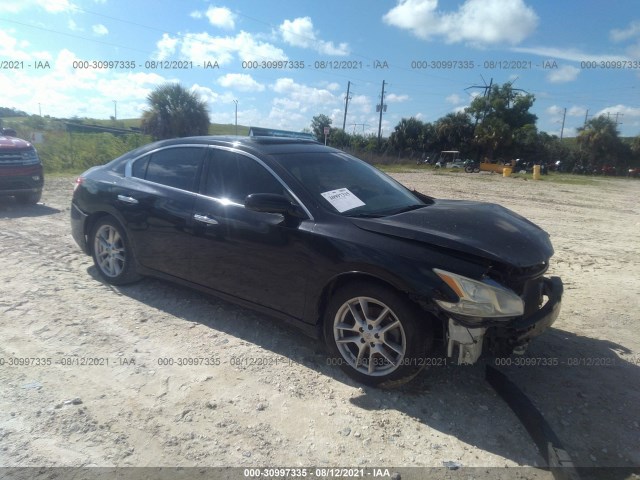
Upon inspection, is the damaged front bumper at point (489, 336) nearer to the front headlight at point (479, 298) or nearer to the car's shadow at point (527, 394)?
the front headlight at point (479, 298)

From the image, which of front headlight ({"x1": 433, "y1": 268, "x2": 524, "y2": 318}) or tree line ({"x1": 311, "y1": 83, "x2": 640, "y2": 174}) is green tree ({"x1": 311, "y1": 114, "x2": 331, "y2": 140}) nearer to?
tree line ({"x1": 311, "y1": 83, "x2": 640, "y2": 174})

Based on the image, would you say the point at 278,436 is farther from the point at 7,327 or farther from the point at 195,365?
the point at 7,327

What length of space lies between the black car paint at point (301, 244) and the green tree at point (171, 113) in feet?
93.8

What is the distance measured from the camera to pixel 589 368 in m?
3.44

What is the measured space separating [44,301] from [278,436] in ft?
9.93

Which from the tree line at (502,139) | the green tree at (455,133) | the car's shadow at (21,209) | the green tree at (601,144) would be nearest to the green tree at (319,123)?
the tree line at (502,139)

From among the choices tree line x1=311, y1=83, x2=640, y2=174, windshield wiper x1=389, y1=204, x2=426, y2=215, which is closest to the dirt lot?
windshield wiper x1=389, y1=204, x2=426, y2=215

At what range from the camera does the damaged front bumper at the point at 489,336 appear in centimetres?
269

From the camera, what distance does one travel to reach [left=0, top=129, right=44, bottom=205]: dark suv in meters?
8.13

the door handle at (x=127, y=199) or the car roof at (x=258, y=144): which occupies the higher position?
the car roof at (x=258, y=144)

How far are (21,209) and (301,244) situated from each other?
8.00 m

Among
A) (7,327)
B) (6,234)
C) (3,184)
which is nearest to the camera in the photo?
(7,327)

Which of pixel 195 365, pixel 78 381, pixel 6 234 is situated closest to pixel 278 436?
pixel 195 365

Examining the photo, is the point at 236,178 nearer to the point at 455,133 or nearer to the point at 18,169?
the point at 18,169
